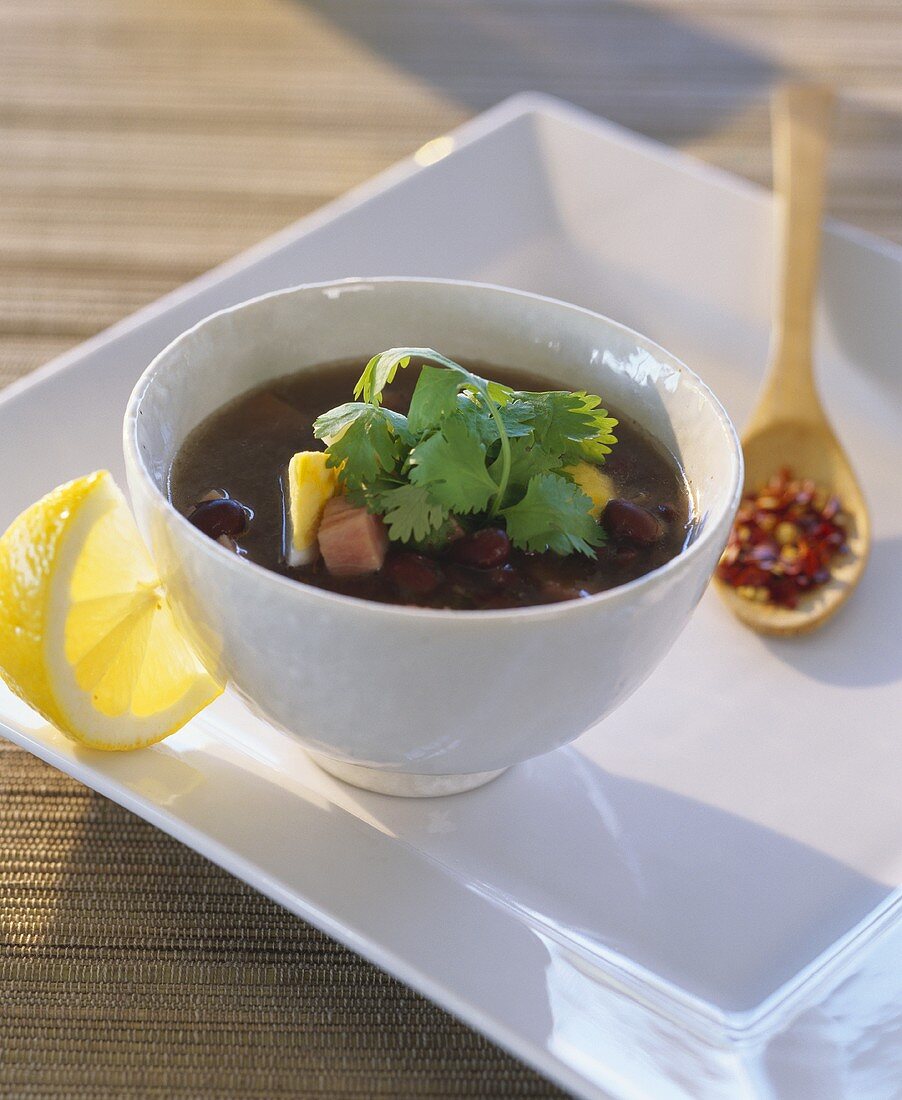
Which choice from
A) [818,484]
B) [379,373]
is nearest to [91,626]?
[379,373]

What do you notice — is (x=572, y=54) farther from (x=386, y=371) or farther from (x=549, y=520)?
(x=549, y=520)

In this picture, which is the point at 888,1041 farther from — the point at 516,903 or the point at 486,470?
the point at 486,470

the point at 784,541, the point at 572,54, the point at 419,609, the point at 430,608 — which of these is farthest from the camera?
the point at 572,54

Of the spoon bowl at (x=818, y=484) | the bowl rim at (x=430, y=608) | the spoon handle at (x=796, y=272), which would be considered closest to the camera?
the bowl rim at (x=430, y=608)

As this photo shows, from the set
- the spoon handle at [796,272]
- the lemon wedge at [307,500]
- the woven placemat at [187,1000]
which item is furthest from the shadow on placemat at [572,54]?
the woven placemat at [187,1000]

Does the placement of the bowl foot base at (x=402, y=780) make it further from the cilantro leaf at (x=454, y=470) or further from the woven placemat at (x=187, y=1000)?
the cilantro leaf at (x=454, y=470)

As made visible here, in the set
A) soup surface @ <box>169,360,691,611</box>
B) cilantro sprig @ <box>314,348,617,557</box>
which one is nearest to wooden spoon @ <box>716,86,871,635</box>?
soup surface @ <box>169,360,691,611</box>

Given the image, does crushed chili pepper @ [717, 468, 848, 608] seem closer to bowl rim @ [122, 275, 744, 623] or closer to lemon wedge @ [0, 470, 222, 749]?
bowl rim @ [122, 275, 744, 623]
